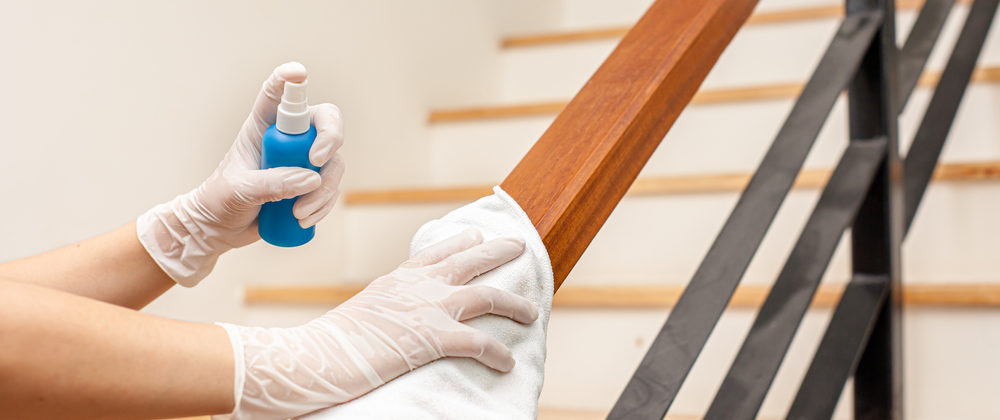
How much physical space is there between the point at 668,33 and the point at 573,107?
13cm

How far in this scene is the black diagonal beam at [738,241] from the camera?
2.32 ft

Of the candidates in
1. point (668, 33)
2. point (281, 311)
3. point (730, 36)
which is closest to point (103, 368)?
point (668, 33)

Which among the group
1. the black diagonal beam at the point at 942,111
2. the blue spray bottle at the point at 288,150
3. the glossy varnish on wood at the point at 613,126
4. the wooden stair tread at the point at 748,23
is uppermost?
the wooden stair tread at the point at 748,23

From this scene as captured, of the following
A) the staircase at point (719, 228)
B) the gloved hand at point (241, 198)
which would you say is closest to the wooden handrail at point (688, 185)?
the staircase at point (719, 228)

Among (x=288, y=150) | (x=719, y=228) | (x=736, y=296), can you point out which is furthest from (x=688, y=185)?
(x=288, y=150)

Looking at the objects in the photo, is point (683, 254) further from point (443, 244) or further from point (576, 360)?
point (443, 244)

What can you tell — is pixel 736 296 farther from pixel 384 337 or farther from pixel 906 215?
pixel 384 337

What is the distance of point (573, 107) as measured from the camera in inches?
26.7

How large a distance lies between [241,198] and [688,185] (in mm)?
839

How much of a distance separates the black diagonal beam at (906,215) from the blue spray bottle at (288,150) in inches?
23.7

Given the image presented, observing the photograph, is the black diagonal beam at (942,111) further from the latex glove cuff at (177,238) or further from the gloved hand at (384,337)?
the latex glove cuff at (177,238)

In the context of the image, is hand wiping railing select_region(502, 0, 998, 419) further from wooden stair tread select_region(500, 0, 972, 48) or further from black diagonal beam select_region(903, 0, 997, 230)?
wooden stair tread select_region(500, 0, 972, 48)

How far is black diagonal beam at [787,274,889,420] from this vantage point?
3.05 ft

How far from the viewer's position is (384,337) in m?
0.53
